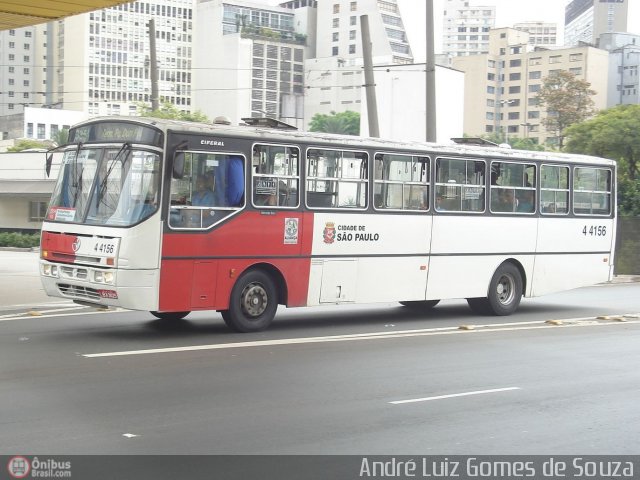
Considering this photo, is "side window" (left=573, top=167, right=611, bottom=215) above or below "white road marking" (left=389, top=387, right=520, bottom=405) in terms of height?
above

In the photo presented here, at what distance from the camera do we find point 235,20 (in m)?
184

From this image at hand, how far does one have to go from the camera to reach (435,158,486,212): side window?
1711cm

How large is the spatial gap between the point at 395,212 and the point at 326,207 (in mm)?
1563

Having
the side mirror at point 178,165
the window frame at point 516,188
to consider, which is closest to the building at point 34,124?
the window frame at point 516,188

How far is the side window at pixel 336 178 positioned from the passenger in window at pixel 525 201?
159 inches

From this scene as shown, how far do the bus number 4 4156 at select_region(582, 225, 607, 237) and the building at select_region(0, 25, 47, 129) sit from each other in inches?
7192

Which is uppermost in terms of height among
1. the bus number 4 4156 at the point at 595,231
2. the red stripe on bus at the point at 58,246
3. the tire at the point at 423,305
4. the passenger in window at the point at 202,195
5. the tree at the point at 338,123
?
the tree at the point at 338,123

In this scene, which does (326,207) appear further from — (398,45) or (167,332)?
(398,45)

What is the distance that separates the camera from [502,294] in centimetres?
1844

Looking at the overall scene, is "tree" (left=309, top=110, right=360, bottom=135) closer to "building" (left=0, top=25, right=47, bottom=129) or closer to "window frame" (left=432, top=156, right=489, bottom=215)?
"building" (left=0, top=25, right=47, bottom=129)

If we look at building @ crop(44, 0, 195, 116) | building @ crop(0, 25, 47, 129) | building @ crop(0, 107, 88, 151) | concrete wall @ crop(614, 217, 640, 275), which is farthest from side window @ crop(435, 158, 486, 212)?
building @ crop(0, 25, 47, 129)

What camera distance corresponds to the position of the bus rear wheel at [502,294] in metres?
18.1

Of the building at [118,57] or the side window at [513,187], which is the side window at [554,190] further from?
the building at [118,57]

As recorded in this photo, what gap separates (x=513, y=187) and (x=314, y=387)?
369 inches
